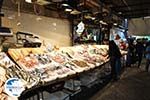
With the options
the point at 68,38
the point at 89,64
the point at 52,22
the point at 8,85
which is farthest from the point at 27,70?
the point at 68,38

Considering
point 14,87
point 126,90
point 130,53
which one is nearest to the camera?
point 14,87

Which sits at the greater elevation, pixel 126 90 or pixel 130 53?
pixel 130 53

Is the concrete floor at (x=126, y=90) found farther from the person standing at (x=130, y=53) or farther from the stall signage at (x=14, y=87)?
the person standing at (x=130, y=53)

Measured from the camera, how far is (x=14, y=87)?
3.10 meters

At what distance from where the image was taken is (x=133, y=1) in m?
11.5

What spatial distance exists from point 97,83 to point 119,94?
4.92 feet

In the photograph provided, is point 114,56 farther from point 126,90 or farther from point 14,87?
point 14,87

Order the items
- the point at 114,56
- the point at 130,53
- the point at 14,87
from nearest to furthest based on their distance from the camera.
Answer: the point at 14,87, the point at 114,56, the point at 130,53

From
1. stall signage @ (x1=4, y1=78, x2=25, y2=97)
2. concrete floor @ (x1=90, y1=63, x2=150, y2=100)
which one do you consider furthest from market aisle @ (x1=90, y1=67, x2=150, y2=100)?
stall signage @ (x1=4, y1=78, x2=25, y2=97)

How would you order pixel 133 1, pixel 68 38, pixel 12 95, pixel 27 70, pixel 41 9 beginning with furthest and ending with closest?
pixel 133 1, pixel 68 38, pixel 41 9, pixel 27 70, pixel 12 95

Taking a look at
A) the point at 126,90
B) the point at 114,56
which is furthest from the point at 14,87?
the point at 114,56

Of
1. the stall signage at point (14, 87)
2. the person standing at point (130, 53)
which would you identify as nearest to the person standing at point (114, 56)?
the person standing at point (130, 53)

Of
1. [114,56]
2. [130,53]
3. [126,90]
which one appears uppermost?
[114,56]

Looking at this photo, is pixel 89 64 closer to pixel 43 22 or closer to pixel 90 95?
pixel 90 95
